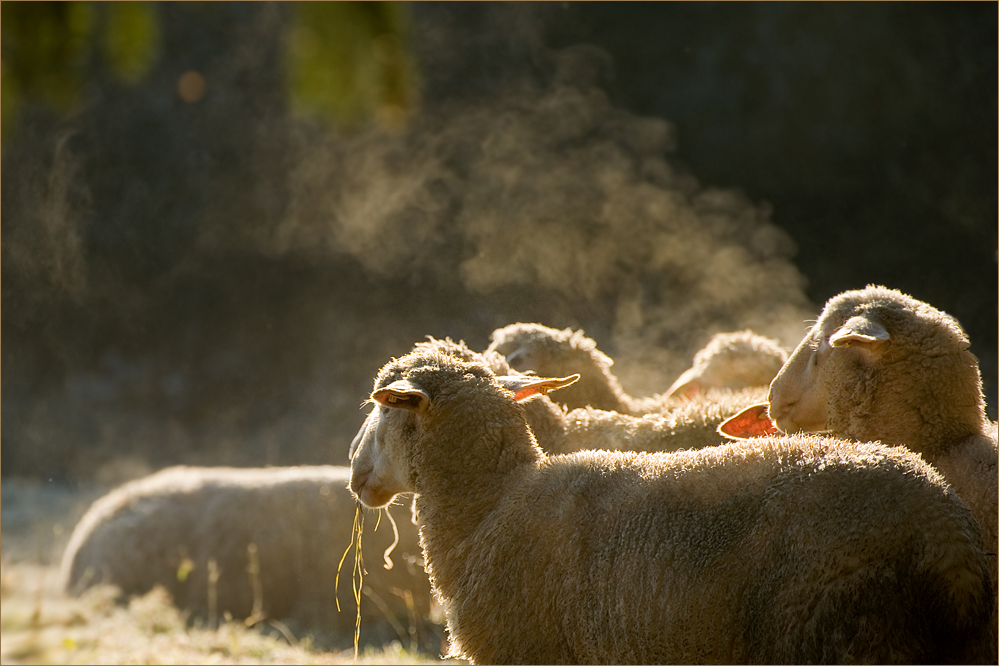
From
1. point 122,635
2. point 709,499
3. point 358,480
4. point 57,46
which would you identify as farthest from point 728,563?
point 122,635

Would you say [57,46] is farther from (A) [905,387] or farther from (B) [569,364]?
(B) [569,364]

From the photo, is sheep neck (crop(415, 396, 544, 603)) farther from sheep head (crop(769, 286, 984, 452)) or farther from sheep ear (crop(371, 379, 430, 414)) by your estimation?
sheep head (crop(769, 286, 984, 452))

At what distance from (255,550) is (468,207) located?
4.68 meters

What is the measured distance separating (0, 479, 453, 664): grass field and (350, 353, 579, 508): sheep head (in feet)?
3.61

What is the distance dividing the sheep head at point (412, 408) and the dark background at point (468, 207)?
4.58 meters

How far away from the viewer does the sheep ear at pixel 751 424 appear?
338cm

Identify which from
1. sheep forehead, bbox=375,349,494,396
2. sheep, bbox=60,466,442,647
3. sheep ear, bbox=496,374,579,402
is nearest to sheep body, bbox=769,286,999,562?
sheep ear, bbox=496,374,579,402

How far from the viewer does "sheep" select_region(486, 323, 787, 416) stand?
4.40 metres


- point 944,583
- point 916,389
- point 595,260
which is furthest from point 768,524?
point 595,260

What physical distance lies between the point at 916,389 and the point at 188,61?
359 inches

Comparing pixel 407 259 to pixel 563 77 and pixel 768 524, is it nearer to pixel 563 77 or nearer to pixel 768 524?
pixel 563 77

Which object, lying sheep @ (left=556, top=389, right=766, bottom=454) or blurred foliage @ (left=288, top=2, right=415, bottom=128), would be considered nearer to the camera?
blurred foliage @ (left=288, top=2, right=415, bottom=128)

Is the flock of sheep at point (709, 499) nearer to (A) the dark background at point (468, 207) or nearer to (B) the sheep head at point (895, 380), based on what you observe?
(B) the sheep head at point (895, 380)

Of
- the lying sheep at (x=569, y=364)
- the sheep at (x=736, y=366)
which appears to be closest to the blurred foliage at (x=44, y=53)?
the lying sheep at (x=569, y=364)
